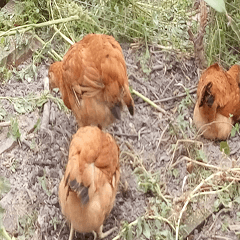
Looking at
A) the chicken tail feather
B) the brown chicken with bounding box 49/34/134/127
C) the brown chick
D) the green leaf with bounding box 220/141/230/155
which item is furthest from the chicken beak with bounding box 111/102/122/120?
the green leaf with bounding box 220/141/230/155

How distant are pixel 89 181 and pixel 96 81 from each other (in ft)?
2.01

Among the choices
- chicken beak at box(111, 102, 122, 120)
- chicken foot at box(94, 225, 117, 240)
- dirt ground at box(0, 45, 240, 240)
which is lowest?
chicken foot at box(94, 225, 117, 240)

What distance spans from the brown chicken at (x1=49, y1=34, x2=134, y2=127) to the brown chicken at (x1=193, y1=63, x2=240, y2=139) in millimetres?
555

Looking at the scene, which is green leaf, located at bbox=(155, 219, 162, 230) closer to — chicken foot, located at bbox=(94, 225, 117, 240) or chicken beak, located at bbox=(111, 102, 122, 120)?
chicken foot, located at bbox=(94, 225, 117, 240)

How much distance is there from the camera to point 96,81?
1.88 metres

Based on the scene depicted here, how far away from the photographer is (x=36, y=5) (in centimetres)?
294

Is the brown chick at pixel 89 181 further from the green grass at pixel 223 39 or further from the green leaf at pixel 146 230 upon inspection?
the green grass at pixel 223 39

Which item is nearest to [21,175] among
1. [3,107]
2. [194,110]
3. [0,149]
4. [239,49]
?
[0,149]

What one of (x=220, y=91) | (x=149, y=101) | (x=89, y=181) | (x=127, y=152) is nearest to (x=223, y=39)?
(x=220, y=91)

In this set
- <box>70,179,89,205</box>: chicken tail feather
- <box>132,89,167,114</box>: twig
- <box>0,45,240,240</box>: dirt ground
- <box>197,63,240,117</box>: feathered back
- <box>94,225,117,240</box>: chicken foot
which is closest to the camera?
<box>70,179,89,205</box>: chicken tail feather

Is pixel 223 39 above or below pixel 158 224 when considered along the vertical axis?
above

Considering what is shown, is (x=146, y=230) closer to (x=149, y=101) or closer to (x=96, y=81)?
(x=96, y=81)

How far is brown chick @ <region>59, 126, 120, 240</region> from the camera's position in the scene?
Result: 4.94 ft

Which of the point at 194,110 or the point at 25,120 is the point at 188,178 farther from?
the point at 25,120
